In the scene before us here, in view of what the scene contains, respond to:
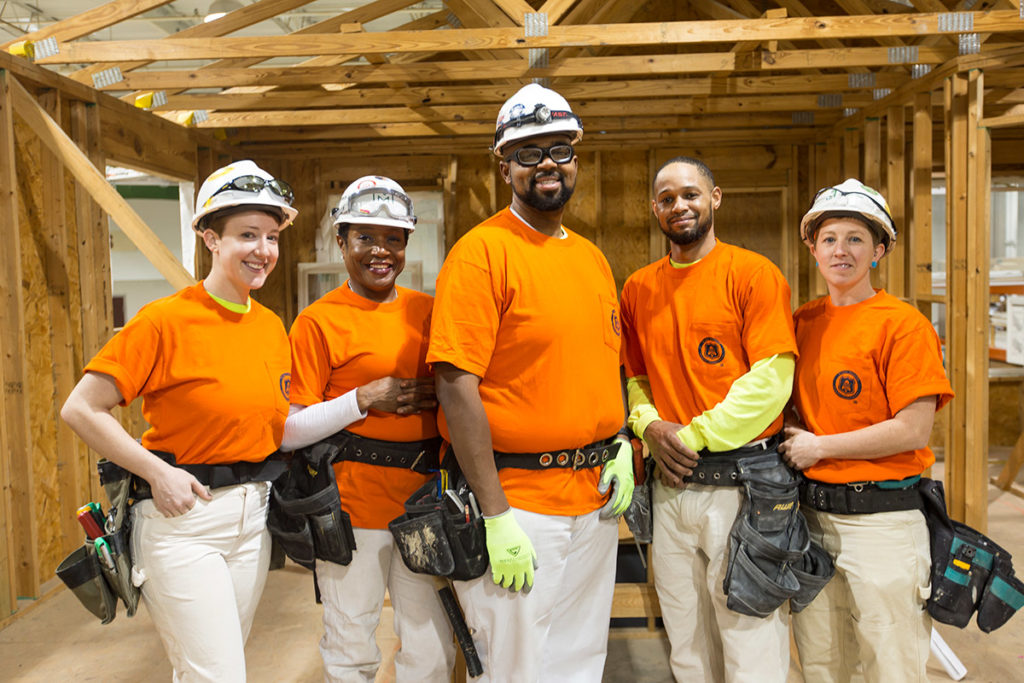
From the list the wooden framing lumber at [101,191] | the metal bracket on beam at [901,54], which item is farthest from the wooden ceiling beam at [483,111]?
the wooden framing lumber at [101,191]

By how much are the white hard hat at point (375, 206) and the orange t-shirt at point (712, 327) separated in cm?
82

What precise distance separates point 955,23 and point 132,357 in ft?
13.7

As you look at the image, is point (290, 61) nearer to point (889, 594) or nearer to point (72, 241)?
point (72, 241)

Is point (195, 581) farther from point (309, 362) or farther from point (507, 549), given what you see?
point (507, 549)

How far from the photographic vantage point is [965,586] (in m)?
2.13

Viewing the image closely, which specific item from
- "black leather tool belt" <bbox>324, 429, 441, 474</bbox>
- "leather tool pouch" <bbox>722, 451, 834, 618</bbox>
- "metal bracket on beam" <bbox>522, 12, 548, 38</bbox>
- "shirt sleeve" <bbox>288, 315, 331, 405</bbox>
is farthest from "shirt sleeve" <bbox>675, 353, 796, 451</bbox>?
"metal bracket on beam" <bbox>522, 12, 548, 38</bbox>

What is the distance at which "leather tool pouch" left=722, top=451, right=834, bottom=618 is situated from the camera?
2.10 meters

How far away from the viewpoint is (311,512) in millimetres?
2045

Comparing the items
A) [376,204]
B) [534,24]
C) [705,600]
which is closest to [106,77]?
[534,24]

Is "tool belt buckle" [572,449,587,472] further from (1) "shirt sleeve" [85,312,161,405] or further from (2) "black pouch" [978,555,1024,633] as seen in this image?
(2) "black pouch" [978,555,1024,633]

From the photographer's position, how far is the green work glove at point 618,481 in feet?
6.81

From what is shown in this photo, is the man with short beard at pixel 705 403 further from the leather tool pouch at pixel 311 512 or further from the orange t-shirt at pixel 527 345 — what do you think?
the leather tool pouch at pixel 311 512

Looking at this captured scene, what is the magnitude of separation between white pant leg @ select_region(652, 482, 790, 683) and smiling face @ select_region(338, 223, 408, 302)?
1.05 m

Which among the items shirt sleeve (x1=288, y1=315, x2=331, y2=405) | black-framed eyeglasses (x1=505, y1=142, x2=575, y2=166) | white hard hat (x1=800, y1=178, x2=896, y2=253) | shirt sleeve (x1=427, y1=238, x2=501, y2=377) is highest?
black-framed eyeglasses (x1=505, y1=142, x2=575, y2=166)
